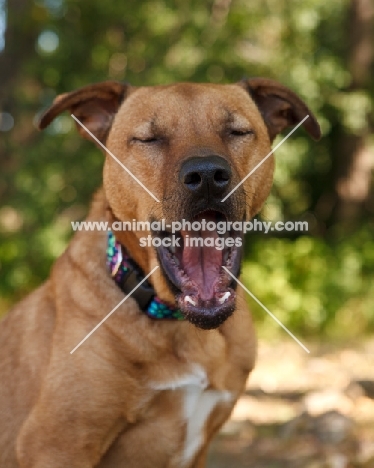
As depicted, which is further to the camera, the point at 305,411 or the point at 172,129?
the point at 305,411

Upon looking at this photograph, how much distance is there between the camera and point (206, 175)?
2.48 m

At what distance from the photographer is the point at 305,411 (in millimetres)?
4691

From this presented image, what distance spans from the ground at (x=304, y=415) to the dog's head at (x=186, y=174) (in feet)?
5.58

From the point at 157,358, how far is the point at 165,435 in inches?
13.1

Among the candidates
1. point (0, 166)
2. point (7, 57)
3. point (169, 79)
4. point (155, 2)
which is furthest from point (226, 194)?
point (7, 57)

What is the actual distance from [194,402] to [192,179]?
0.96 m

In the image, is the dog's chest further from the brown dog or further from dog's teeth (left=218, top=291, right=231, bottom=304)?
dog's teeth (left=218, top=291, right=231, bottom=304)

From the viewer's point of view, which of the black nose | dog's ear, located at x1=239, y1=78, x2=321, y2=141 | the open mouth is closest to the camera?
the black nose

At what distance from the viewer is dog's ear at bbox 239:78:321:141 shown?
10.6 ft

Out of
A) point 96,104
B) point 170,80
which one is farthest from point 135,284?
point 170,80

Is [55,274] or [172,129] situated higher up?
[172,129]

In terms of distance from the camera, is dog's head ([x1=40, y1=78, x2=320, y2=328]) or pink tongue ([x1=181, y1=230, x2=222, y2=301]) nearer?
dog's head ([x1=40, y1=78, x2=320, y2=328])

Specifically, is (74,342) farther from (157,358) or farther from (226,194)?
(226,194)

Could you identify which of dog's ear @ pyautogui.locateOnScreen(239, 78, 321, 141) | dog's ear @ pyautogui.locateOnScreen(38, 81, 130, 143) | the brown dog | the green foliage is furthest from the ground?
dog's ear @ pyautogui.locateOnScreen(38, 81, 130, 143)
